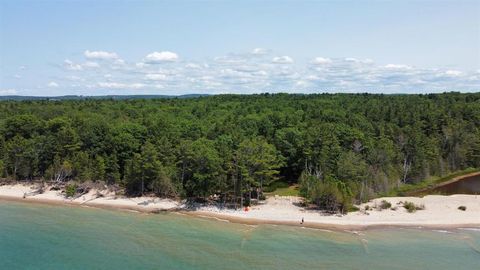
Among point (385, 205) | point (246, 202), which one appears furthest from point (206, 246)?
point (385, 205)

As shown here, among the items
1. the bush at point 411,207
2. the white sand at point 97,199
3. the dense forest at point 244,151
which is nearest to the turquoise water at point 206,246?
the white sand at point 97,199

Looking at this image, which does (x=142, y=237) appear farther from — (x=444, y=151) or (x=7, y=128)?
(x=444, y=151)

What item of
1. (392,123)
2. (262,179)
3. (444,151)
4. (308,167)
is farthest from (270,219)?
(444,151)

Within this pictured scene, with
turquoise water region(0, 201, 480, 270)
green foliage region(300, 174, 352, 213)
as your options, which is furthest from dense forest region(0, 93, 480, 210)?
turquoise water region(0, 201, 480, 270)

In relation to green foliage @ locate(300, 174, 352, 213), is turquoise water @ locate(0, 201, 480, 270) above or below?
below

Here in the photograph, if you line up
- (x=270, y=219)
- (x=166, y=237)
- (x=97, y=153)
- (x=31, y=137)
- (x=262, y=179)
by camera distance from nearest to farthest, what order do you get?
(x=166, y=237) < (x=270, y=219) < (x=262, y=179) < (x=97, y=153) < (x=31, y=137)

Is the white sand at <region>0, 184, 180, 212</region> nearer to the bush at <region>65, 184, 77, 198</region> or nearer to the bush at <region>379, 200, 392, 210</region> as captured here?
the bush at <region>65, 184, 77, 198</region>
